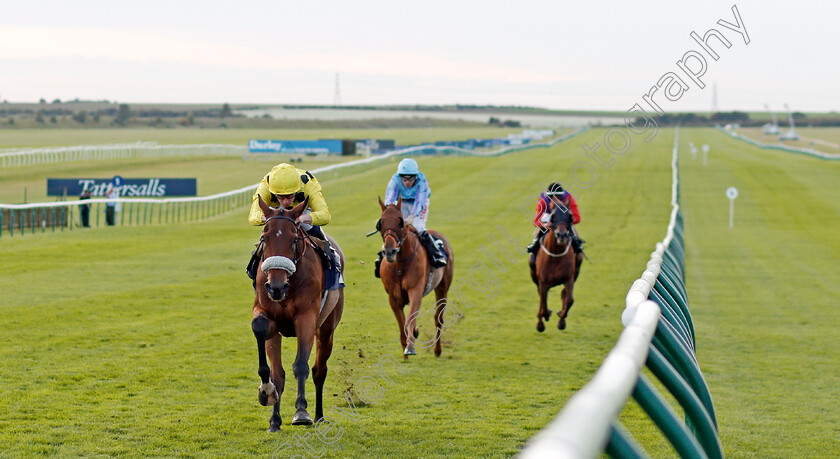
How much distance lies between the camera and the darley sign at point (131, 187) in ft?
102

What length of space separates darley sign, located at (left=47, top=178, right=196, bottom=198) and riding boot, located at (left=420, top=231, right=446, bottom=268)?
869 inches

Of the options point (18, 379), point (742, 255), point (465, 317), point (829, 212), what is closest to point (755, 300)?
point (465, 317)

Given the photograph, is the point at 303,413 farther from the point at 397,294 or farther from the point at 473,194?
the point at 473,194

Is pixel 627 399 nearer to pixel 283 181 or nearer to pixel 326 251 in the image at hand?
pixel 283 181

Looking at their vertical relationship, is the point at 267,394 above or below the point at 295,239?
below

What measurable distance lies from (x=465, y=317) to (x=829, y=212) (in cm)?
2648

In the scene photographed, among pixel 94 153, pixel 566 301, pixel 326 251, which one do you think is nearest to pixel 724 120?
pixel 94 153

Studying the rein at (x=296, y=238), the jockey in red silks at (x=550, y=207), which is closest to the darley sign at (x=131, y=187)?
the jockey in red silks at (x=550, y=207)

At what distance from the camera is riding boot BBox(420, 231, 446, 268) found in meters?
10.6

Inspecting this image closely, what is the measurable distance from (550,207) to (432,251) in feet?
6.74

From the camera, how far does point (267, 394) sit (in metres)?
6.36

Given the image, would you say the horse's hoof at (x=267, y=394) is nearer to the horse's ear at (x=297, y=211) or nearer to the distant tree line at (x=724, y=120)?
the horse's ear at (x=297, y=211)

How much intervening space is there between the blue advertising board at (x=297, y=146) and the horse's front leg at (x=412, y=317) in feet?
162

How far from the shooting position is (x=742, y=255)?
2317 cm
